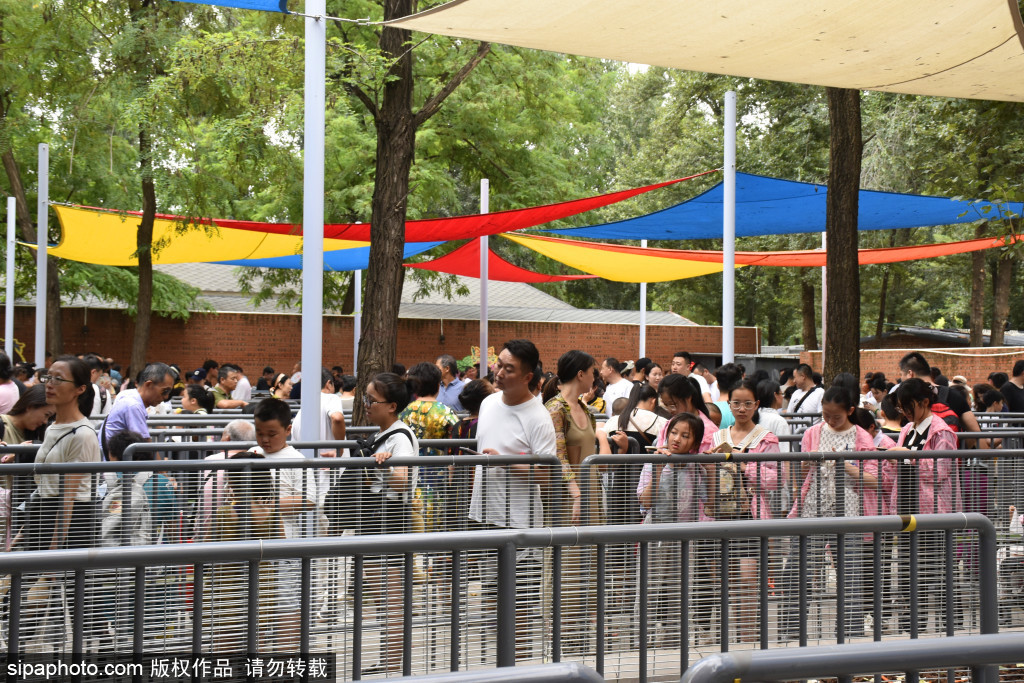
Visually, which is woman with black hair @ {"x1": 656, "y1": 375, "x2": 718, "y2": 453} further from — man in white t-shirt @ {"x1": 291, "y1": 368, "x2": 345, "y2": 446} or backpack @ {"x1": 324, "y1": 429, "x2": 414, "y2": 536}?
man in white t-shirt @ {"x1": 291, "y1": 368, "x2": 345, "y2": 446}

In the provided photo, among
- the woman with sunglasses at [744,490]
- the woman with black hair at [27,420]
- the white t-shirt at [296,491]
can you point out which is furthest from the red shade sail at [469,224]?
the white t-shirt at [296,491]

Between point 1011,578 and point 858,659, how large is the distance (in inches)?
163

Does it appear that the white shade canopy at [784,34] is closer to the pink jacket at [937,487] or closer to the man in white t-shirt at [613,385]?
the pink jacket at [937,487]

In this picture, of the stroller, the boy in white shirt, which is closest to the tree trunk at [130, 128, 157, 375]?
the boy in white shirt

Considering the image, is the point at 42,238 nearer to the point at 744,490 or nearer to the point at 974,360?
the point at 744,490

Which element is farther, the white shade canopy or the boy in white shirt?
the white shade canopy

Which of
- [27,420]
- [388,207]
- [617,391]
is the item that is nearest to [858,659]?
[27,420]

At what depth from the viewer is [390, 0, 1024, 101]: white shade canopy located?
651 cm

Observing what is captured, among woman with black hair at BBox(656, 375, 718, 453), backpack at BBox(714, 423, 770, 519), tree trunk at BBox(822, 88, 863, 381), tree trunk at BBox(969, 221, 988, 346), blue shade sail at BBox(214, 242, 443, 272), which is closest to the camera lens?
backpack at BBox(714, 423, 770, 519)

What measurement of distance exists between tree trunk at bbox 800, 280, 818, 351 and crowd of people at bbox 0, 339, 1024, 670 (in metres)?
26.9

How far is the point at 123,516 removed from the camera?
4633mm

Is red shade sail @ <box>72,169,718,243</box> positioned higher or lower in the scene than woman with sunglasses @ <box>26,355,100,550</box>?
higher

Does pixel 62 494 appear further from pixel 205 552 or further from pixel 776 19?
pixel 776 19

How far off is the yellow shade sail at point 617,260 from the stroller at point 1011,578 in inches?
427
